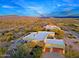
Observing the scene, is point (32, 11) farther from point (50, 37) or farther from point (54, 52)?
point (54, 52)

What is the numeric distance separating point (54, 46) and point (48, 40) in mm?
74

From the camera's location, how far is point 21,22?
57.0 inches

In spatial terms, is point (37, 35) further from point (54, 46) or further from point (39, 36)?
point (54, 46)

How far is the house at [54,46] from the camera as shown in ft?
4.50

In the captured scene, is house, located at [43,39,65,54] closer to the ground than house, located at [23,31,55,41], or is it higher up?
closer to the ground

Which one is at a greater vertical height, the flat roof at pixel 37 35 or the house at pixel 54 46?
the flat roof at pixel 37 35

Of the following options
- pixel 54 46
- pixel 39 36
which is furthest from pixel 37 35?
pixel 54 46

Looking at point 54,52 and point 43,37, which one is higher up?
point 43,37

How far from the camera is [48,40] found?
4.58 feet

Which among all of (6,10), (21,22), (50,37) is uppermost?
(6,10)

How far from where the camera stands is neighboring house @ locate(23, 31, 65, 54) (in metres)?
1.38

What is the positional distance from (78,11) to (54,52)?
0.43 m

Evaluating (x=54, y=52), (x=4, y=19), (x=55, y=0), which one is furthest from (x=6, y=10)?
(x=54, y=52)

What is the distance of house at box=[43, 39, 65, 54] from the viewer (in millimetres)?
1372
